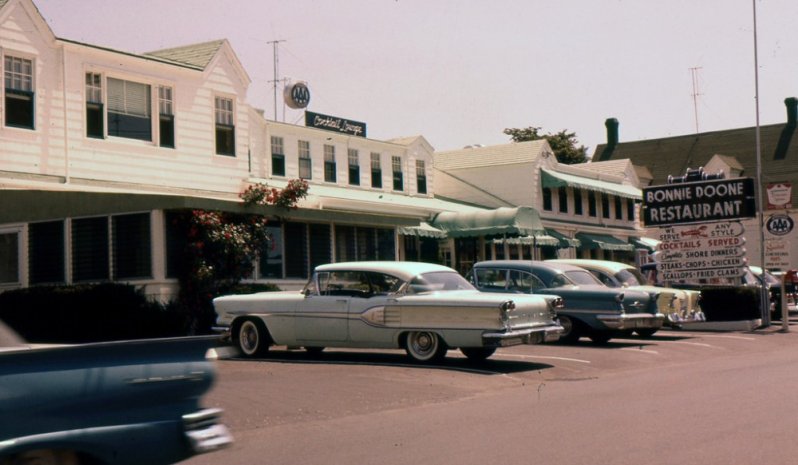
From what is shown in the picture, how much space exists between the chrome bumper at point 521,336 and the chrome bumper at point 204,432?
360 inches

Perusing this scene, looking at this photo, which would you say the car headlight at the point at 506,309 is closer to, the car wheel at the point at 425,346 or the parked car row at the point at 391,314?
the parked car row at the point at 391,314

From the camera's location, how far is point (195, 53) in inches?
1093

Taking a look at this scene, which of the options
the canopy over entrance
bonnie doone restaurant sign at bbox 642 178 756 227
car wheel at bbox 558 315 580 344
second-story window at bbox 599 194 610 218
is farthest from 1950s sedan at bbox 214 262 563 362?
second-story window at bbox 599 194 610 218

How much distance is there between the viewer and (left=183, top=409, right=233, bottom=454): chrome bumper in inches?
242

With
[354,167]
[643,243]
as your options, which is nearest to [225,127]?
[354,167]

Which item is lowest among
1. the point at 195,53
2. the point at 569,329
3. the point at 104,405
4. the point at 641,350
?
the point at 641,350

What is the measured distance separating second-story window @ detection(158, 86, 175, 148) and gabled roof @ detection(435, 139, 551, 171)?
2042 cm

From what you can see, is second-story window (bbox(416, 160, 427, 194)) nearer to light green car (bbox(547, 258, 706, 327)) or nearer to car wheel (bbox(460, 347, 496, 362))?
light green car (bbox(547, 258, 706, 327))

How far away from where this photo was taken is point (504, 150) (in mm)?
45562

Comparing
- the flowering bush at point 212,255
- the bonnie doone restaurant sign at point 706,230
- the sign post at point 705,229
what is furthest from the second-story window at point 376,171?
the flowering bush at point 212,255

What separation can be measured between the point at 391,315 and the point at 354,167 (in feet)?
68.0

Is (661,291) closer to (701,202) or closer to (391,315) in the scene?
(701,202)

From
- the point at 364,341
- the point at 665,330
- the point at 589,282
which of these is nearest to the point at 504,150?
the point at 665,330

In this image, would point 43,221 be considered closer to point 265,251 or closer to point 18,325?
point 18,325
